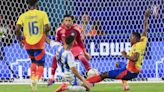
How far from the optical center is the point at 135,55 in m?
11.8

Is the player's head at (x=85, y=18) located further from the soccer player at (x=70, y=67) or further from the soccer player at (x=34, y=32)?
the soccer player at (x=70, y=67)

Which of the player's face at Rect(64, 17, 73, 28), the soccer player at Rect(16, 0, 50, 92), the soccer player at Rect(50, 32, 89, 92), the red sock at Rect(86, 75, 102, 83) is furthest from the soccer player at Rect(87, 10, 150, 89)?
the soccer player at Rect(50, 32, 89, 92)

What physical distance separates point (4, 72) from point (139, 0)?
4.84m

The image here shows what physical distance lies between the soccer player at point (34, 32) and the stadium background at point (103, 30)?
545cm

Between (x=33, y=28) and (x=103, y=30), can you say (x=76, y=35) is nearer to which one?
(x=33, y=28)

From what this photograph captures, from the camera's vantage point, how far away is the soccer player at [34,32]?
36.9 feet

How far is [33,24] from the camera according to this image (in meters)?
11.3

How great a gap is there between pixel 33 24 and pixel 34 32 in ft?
0.56

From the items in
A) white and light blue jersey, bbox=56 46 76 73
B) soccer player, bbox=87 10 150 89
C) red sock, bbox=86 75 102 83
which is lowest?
red sock, bbox=86 75 102 83

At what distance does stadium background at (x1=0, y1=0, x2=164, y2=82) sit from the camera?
1702 cm

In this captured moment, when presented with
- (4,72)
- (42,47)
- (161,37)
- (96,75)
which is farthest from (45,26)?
(161,37)

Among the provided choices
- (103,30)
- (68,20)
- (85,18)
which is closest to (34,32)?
(68,20)

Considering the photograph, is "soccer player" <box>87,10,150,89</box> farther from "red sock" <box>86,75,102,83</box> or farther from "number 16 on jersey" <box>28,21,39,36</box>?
"number 16 on jersey" <box>28,21,39,36</box>

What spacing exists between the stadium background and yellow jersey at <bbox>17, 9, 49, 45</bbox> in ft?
17.9
